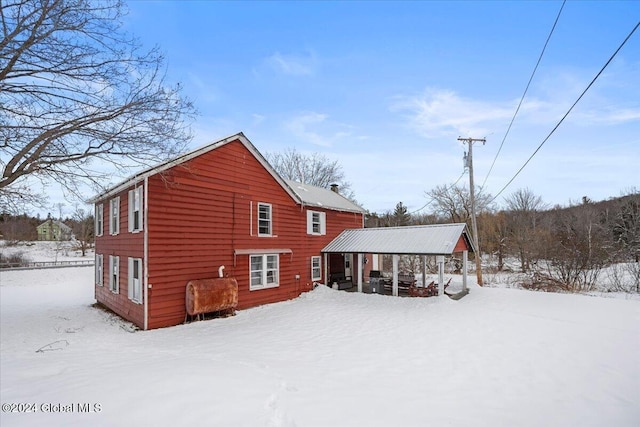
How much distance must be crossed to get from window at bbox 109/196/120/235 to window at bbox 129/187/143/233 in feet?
6.15

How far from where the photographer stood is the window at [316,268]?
1664 centimetres

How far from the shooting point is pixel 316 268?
667 inches

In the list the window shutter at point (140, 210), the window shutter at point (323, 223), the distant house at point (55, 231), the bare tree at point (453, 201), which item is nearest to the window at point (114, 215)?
the window shutter at point (140, 210)

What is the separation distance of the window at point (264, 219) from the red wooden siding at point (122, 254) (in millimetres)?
4748

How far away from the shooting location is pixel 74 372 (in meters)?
5.95

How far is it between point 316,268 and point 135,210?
30.1 ft

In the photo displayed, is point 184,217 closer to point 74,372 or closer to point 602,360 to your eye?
point 74,372

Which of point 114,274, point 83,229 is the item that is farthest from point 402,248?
point 83,229

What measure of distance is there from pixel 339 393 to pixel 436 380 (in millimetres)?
2018

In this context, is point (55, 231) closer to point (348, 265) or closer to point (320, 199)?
point (320, 199)

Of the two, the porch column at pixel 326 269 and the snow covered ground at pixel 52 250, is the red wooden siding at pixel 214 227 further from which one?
the snow covered ground at pixel 52 250

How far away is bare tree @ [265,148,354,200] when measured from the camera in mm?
37250

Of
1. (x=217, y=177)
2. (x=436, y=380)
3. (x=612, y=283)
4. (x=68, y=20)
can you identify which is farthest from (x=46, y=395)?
(x=612, y=283)

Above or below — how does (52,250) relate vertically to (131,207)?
below
